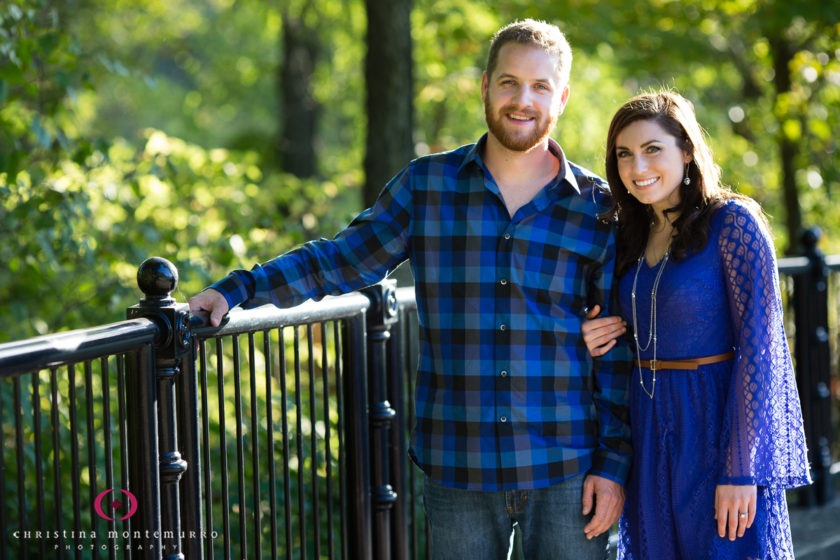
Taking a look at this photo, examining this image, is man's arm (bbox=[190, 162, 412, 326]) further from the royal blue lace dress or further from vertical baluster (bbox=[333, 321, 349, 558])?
the royal blue lace dress

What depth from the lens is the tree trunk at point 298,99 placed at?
16406 mm

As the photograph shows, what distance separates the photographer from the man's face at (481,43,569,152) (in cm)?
279

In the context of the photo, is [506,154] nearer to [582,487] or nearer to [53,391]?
[582,487]

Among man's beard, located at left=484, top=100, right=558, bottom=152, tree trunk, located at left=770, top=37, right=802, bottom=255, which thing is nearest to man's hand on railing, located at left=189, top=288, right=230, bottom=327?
man's beard, located at left=484, top=100, right=558, bottom=152

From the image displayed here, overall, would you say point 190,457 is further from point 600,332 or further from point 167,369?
point 600,332

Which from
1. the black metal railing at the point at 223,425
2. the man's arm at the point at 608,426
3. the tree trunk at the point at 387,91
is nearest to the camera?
the black metal railing at the point at 223,425

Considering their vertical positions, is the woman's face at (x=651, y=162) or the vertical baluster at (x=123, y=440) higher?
the woman's face at (x=651, y=162)

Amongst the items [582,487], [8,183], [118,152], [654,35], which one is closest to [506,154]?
[582,487]

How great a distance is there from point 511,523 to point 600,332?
638 millimetres

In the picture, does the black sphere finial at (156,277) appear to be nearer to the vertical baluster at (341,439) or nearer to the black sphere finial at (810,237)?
the vertical baluster at (341,439)

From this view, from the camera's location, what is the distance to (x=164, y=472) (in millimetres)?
2535

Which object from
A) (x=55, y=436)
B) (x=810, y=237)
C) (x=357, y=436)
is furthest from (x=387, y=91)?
(x=55, y=436)

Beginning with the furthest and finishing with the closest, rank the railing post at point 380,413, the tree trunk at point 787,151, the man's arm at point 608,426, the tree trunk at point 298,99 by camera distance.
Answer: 1. the tree trunk at point 298,99
2. the tree trunk at point 787,151
3. the railing post at point 380,413
4. the man's arm at point 608,426

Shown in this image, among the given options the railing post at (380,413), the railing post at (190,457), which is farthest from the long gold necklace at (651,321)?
the railing post at (190,457)
